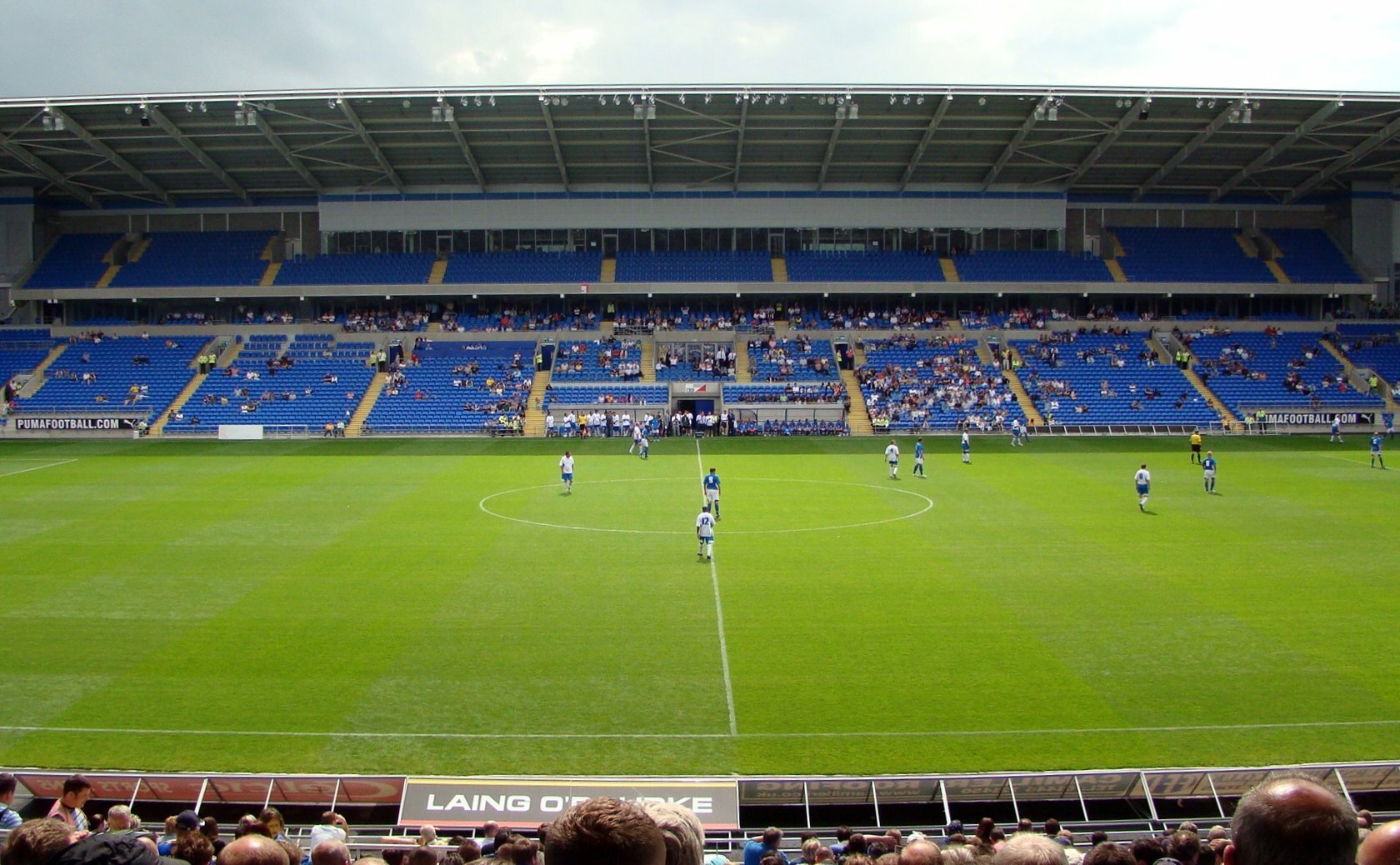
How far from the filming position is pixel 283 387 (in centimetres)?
6203

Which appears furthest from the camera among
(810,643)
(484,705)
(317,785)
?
(810,643)

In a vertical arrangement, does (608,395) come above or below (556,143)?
below

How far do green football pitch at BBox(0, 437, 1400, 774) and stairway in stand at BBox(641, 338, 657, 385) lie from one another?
1106 inches

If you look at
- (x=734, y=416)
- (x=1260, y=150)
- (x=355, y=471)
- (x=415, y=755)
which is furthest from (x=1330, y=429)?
(x=415, y=755)

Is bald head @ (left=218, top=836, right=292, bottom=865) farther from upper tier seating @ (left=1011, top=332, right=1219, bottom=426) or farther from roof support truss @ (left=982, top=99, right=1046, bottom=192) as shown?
roof support truss @ (left=982, top=99, right=1046, bottom=192)

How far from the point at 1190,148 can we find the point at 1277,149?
5023 millimetres

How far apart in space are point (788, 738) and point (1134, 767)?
14.1 feet

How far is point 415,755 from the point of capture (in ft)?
44.2

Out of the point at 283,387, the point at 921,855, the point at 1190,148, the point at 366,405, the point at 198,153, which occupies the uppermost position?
the point at 198,153

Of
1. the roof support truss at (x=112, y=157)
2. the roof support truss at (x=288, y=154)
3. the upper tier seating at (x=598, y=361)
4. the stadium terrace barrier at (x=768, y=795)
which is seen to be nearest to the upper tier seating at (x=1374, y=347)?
the upper tier seating at (x=598, y=361)

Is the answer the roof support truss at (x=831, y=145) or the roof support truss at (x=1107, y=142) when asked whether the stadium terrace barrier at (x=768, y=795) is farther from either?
the roof support truss at (x=1107, y=142)

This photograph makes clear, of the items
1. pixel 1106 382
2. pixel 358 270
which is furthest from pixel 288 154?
pixel 1106 382

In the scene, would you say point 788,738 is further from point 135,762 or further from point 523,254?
point 523,254

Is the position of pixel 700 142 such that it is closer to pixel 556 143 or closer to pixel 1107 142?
pixel 556 143
